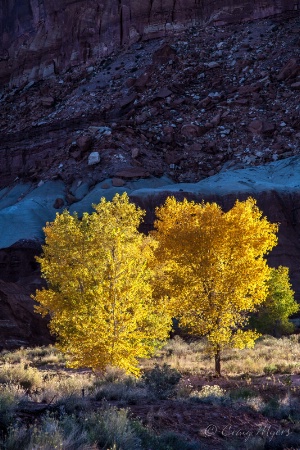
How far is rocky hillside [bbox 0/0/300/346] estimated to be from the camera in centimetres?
5412

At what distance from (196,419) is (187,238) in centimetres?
1010

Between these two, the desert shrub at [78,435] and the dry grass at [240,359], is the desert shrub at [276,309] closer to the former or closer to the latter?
the dry grass at [240,359]

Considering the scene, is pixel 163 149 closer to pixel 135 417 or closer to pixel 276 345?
pixel 276 345

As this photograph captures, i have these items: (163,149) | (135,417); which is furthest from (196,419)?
(163,149)

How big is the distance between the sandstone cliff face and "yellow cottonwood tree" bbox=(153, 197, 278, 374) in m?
69.9

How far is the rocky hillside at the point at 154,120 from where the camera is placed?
54125mm

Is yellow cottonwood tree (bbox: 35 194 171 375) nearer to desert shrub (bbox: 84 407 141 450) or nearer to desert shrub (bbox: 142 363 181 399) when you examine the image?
desert shrub (bbox: 142 363 181 399)

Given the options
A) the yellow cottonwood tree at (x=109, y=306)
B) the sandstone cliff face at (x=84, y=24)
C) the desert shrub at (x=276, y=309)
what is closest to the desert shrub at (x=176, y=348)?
the desert shrub at (x=276, y=309)

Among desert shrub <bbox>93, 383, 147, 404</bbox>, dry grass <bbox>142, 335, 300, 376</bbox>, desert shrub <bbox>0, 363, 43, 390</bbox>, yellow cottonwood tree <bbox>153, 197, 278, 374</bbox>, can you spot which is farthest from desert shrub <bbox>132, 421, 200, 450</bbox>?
dry grass <bbox>142, 335, 300, 376</bbox>

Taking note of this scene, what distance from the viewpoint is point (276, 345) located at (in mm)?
31797

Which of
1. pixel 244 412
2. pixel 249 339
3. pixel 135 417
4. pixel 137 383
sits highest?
pixel 135 417

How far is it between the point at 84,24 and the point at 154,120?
117 feet

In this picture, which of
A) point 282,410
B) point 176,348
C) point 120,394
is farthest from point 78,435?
point 176,348

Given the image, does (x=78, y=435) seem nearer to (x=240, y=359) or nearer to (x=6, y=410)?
(x=6, y=410)
